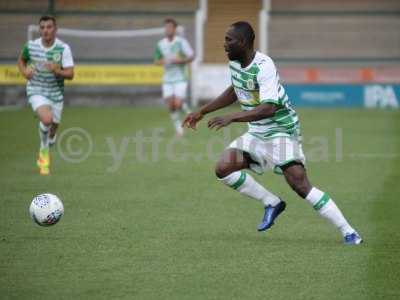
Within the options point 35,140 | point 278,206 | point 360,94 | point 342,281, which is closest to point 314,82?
point 360,94

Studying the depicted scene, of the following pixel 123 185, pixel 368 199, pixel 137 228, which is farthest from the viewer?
pixel 123 185

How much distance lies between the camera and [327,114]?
27250mm

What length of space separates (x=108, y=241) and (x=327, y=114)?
18675 mm

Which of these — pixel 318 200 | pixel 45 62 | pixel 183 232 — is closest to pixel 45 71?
pixel 45 62

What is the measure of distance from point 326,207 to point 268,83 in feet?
4.09

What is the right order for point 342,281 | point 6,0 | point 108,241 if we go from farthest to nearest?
point 6,0 → point 108,241 → point 342,281

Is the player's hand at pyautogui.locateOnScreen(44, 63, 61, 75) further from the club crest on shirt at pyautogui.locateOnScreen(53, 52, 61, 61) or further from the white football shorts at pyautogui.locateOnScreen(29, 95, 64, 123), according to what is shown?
the white football shorts at pyautogui.locateOnScreen(29, 95, 64, 123)

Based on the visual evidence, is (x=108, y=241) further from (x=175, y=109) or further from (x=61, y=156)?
(x=175, y=109)

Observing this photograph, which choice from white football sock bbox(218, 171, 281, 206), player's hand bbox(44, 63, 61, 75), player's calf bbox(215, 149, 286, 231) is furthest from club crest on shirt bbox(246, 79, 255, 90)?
player's hand bbox(44, 63, 61, 75)

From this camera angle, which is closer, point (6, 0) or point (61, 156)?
point (61, 156)

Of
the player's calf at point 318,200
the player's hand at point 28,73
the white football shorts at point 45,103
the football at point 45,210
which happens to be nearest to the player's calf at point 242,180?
the player's calf at point 318,200

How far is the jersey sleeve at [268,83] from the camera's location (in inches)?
345

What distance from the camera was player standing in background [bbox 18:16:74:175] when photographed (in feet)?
46.6

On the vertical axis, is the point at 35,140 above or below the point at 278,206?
below
